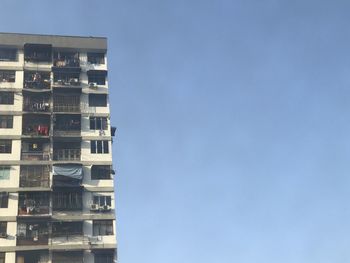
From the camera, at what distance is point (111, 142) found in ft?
197

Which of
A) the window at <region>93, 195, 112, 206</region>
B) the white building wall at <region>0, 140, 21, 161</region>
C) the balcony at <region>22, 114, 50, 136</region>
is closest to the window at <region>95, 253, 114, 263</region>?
the window at <region>93, 195, 112, 206</region>

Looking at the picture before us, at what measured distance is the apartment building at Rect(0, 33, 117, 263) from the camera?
54.7 metres

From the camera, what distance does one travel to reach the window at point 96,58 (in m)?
64.3

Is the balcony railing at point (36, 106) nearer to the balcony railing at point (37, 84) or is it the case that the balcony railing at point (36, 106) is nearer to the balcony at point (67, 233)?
the balcony railing at point (37, 84)

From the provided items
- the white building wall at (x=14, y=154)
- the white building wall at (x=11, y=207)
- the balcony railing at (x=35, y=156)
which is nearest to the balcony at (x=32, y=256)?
the white building wall at (x=11, y=207)

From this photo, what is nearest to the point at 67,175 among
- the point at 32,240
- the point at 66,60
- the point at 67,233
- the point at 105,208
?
the point at 105,208

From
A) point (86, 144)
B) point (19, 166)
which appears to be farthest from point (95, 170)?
point (19, 166)

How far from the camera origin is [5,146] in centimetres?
5775

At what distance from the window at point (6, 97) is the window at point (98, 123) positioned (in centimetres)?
881

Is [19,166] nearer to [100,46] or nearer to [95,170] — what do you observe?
[95,170]

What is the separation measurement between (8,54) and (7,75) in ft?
8.87

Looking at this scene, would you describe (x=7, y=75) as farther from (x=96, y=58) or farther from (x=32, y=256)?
(x=32, y=256)

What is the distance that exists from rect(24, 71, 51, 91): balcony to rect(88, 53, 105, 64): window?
5.20m

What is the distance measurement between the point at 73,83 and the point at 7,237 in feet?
60.1
